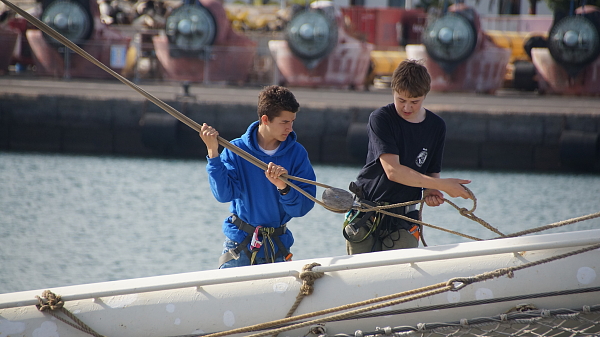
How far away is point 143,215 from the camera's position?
30.9 feet

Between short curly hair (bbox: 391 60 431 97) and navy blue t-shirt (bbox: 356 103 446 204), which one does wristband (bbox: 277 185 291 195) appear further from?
short curly hair (bbox: 391 60 431 97)

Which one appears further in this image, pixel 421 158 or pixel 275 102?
pixel 421 158

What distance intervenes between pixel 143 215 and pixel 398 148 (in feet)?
22.6

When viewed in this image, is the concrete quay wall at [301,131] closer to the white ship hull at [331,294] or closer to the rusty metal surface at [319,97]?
the rusty metal surface at [319,97]

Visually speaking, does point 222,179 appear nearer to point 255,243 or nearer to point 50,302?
point 255,243

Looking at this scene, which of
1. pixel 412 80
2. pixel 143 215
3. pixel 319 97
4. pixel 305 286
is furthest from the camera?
pixel 319 97

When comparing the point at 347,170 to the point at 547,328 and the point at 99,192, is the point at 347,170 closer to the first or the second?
the point at 99,192

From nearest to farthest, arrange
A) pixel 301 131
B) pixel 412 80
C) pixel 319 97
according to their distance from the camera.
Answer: pixel 412 80 < pixel 301 131 < pixel 319 97

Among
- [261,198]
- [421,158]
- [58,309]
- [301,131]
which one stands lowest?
[301,131]

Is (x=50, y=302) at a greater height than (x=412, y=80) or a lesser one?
lesser

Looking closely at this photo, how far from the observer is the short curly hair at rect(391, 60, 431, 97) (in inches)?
118

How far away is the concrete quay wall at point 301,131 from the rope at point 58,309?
31.6ft

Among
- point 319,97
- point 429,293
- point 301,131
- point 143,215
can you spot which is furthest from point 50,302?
point 319,97

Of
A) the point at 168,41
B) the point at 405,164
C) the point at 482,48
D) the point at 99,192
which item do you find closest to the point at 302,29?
the point at 168,41
